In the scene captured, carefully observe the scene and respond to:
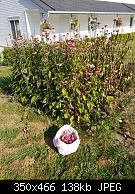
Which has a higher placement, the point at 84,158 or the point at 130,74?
the point at 130,74

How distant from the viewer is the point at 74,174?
355 centimetres

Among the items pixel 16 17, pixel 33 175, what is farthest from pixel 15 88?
pixel 16 17

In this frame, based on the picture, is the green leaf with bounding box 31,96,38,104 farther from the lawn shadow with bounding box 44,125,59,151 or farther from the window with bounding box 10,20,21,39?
the window with bounding box 10,20,21,39

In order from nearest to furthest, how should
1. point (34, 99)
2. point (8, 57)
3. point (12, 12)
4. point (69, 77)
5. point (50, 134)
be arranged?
point (69, 77)
point (50, 134)
point (34, 99)
point (8, 57)
point (12, 12)

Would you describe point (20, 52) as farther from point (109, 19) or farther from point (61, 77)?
point (109, 19)

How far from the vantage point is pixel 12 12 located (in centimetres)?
1709

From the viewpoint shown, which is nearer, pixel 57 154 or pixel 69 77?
pixel 57 154

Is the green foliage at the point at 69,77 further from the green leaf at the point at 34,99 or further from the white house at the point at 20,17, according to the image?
the white house at the point at 20,17

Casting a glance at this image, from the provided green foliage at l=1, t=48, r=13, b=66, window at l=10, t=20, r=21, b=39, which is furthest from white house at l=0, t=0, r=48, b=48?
green foliage at l=1, t=48, r=13, b=66

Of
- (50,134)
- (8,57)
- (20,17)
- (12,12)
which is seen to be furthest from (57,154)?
(12,12)

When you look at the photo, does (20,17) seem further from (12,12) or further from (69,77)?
(69,77)

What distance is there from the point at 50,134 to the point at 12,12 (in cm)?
1489

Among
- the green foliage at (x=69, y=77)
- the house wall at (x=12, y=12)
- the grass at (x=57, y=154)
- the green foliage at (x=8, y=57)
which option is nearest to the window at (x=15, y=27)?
the house wall at (x=12, y=12)

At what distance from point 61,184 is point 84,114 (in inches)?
59.9
